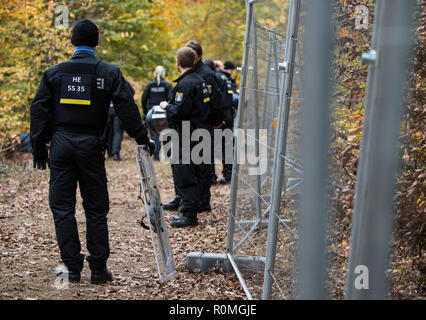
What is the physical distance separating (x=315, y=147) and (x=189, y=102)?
5.71 m

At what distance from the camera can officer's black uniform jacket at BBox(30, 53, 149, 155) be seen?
5.52m

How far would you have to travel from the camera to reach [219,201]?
10.7 meters

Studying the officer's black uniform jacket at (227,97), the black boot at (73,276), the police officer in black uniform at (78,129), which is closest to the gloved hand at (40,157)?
the police officer in black uniform at (78,129)

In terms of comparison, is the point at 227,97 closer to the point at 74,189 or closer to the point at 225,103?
the point at 225,103

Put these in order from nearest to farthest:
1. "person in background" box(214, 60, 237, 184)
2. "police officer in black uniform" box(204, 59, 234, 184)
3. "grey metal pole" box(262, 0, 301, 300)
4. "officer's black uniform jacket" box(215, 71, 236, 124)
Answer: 1. "grey metal pole" box(262, 0, 301, 300)
2. "police officer in black uniform" box(204, 59, 234, 184)
3. "officer's black uniform jacket" box(215, 71, 236, 124)
4. "person in background" box(214, 60, 237, 184)

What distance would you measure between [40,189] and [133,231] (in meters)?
3.87

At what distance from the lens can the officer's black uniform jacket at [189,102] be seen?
8.23m

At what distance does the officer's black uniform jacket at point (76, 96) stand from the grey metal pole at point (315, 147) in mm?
3192

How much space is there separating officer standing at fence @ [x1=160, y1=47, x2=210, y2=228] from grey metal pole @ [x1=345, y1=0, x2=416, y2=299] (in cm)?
570

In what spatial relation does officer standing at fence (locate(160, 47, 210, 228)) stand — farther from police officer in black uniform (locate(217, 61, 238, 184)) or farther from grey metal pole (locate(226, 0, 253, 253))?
police officer in black uniform (locate(217, 61, 238, 184))

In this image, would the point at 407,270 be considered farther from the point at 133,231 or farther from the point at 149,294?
the point at 133,231

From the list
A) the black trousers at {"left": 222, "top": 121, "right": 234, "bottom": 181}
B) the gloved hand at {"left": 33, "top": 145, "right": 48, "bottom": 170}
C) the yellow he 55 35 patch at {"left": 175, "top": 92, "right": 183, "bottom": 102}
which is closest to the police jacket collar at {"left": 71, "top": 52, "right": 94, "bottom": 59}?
the gloved hand at {"left": 33, "top": 145, "right": 48, "bottom": 170}
